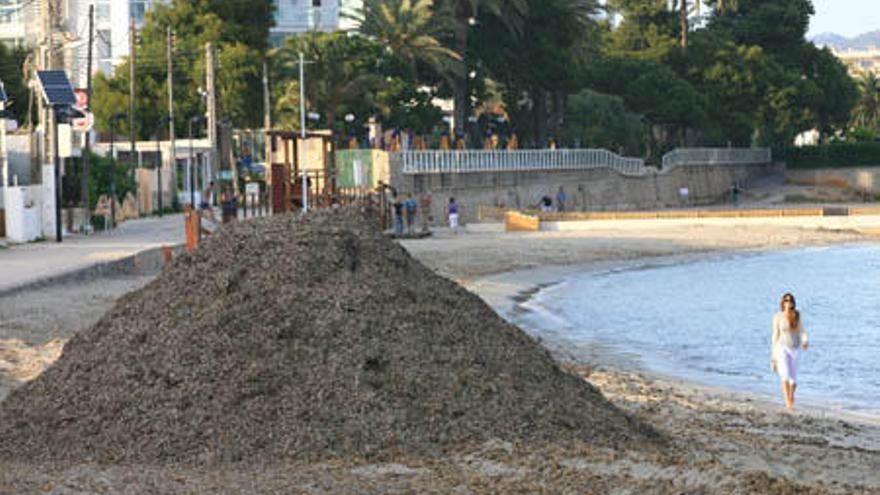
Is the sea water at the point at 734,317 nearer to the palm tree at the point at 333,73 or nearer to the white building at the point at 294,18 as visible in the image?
the palm tree at the point at 333,73

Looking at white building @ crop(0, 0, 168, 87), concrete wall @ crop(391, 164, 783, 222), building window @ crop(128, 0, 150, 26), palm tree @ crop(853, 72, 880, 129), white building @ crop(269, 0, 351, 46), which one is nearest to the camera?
concrete wall @ crop(391, 164, 783, 222)

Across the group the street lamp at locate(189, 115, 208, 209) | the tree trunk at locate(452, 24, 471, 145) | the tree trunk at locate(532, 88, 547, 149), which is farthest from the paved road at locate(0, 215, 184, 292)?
the tree trunk at locate(532, 88, 547, 149)

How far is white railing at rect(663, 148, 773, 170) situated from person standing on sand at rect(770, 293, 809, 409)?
80819 mm

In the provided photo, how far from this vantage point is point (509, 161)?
77.1 metres

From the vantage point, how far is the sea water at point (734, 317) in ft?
76.6

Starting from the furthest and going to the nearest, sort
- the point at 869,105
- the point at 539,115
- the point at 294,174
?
1. the point at 869,105
2. the point at 539,115
3. the point at 294,174

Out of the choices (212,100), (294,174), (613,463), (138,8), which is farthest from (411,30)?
(613,463)

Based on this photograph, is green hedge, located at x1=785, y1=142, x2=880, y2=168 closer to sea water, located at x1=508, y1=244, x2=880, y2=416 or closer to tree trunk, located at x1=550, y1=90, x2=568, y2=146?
tree trunk, located at x1=550, y1=90, x2=568, y2=146

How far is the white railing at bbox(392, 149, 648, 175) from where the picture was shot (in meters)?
68.4

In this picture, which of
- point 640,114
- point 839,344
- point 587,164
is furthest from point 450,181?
point 839,344

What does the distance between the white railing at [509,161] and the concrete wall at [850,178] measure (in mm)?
19584

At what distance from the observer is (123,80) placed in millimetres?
86938

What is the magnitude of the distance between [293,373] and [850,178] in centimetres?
10204

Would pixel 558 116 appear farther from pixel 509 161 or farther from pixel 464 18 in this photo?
pixel 509 161
